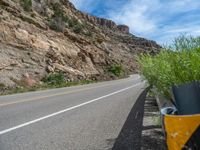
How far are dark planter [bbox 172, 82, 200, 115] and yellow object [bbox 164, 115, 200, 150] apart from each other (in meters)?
0.39

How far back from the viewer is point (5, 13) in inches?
1548

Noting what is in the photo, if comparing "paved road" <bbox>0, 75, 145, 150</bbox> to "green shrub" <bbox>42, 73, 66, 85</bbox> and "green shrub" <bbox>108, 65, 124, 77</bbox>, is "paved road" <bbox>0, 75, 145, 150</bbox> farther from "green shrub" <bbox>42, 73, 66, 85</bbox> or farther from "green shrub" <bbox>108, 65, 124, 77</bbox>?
"green shrub" <bbox>108, 65, 124, 77</bbox>

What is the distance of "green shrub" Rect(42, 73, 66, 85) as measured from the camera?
32853 millimetres

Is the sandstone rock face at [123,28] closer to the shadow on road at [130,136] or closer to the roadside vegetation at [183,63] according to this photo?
the shadow on road at [130,136]

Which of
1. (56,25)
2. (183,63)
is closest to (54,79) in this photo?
(56,25)

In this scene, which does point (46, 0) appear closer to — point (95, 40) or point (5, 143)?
point (95, 40)

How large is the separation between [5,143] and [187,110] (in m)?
3.86

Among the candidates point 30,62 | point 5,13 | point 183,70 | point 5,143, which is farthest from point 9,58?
point 183,70

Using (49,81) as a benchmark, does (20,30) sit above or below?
above

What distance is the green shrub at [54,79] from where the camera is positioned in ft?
108

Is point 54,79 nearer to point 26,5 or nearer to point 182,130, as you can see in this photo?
point 26,5

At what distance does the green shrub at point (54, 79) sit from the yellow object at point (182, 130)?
29.5 m

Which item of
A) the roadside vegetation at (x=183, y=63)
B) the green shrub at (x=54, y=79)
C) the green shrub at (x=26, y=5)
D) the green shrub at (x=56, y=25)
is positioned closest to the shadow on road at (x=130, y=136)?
the roadside vegetation at (x=183, y=63)

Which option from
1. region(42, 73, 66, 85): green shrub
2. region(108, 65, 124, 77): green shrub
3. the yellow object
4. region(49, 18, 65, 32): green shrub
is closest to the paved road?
the yellow object
